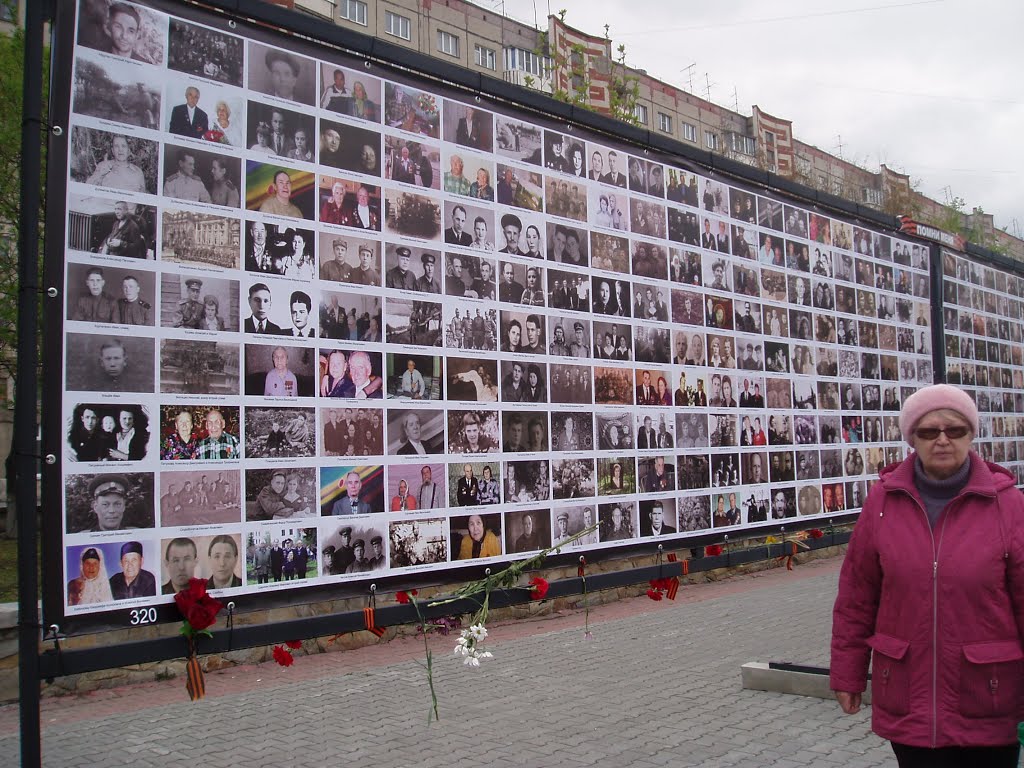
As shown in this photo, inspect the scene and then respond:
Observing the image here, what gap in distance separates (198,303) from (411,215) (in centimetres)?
142

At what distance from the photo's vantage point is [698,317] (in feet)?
24.1

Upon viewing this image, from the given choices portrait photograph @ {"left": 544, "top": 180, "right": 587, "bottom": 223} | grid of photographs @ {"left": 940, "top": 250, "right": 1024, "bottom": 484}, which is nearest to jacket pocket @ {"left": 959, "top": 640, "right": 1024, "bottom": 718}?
portrait photograph @ {"left": 544, "top": 180, "right": 587, "bottom": 223}

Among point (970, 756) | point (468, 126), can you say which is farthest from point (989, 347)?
point (970, 756)

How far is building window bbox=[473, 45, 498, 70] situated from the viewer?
34.7 metres

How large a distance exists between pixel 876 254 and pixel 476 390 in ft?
20.5

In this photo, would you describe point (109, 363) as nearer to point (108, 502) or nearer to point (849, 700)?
point (108, 502)

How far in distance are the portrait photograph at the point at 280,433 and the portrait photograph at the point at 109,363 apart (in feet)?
1.84

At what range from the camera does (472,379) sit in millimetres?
5531

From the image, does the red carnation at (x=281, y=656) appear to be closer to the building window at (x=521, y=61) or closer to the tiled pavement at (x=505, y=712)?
the tiled pavement at (x=505, y=712)

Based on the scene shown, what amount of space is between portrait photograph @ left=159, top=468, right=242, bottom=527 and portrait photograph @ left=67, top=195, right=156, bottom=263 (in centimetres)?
99

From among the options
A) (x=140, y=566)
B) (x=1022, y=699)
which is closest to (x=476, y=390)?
(x=140, y=566)

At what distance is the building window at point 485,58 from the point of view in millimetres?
34688

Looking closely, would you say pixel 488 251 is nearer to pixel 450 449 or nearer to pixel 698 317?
pixel 450 449

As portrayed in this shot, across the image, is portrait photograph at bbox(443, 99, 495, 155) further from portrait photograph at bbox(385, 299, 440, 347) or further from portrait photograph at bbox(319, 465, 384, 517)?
portrait photograph at bbox(319, 465, 384, 517)
